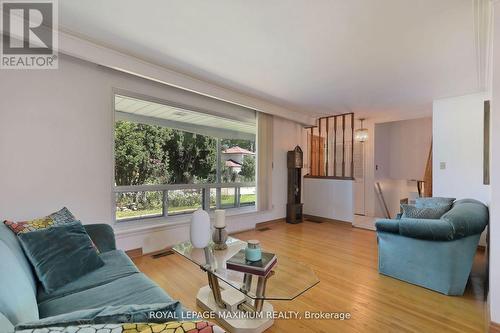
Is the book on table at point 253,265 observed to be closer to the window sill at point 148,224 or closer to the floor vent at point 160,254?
the floor vent at point 160,254

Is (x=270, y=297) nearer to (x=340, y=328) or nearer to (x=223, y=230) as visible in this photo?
(x=340, y=328)

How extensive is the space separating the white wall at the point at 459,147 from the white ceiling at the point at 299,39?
1.11 feet

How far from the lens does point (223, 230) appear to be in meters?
2.24

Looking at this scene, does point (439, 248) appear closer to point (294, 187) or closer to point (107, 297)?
point (107, 297)

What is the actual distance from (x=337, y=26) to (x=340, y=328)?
2486 millimetres

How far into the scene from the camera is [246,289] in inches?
59.9

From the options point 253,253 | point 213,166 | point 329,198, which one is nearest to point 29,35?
point 213,166

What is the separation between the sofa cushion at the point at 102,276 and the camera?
1.44 metres

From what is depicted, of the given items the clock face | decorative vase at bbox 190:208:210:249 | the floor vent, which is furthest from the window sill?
the clock face

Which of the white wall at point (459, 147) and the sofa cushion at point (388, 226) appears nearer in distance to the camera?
the sofa cushion at point (388, 226)

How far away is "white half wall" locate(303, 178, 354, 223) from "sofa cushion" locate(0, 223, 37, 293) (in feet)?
16.1

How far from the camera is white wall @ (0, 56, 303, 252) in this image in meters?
2.24

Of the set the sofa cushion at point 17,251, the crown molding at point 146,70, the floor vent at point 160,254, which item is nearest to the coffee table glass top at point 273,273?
the sofa cushion at point 17,251

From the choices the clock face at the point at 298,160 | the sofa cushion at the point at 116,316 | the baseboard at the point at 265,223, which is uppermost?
the clock face at the point at 298,160
